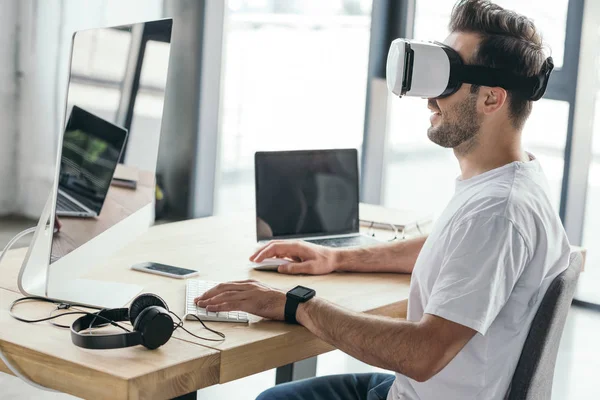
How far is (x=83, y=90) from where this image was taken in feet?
4.99

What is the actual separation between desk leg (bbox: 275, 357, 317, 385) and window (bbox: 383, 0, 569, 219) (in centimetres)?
247

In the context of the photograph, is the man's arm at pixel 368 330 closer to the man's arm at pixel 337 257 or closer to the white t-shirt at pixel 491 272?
the white t-shirt at pixel 491 272

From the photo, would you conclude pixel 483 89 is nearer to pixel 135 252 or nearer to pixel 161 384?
pixel 161 384

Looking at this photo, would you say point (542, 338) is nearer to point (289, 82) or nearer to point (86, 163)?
point (86, 163)

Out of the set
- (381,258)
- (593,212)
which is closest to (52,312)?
(381,258)

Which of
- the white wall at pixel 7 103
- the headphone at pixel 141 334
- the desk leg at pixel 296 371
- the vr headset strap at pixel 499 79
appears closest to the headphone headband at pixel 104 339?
the headphone at pixel 141 334

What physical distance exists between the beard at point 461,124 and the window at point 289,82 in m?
3.67

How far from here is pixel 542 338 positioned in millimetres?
1482

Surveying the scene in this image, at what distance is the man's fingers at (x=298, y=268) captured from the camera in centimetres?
A: 207

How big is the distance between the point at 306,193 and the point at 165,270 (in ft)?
1.96

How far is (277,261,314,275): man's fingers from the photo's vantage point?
81.4 inches

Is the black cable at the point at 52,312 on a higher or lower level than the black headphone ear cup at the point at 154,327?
lower

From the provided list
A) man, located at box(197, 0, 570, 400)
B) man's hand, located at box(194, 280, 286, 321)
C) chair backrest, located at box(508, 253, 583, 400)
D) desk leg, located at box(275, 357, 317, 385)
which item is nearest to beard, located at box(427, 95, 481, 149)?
man, located at box(197, 0, 570, 400)

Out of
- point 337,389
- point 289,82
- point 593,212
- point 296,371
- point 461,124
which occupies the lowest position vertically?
point 296,371
